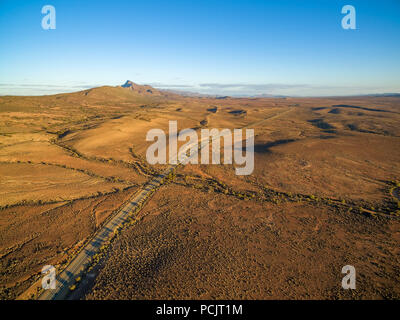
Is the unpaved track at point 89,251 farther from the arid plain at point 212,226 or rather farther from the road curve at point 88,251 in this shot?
the arid plain at point 212,226

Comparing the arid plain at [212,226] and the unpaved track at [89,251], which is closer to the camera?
the unpaved track at [89,251]

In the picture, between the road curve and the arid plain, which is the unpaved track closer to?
the road curve

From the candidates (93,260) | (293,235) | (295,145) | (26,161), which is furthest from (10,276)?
(295,145)

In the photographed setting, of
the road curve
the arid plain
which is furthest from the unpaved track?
the arid plain

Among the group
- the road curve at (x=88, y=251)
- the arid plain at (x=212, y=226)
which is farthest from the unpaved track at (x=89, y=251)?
the arid plain at (x=212, y=226)

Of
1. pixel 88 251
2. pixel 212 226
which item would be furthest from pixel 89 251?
pixel 212 226

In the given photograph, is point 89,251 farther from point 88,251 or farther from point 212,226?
point 212,226

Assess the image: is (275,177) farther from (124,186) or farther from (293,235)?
(124,186)
